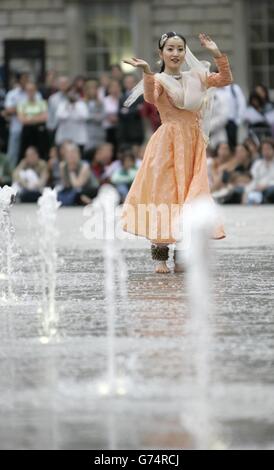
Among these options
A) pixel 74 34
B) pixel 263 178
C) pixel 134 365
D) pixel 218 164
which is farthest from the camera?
pixel 74 34

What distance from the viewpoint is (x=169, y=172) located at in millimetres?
12688

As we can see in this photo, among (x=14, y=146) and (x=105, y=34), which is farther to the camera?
(x=105, y=34)

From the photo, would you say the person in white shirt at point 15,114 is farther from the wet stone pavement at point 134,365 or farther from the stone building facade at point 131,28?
the wet stone pavement at point 134,365

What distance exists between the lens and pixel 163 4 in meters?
38.6

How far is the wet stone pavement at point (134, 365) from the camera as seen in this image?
626 centimetres

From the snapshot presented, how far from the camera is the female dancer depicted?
1243 centimetres

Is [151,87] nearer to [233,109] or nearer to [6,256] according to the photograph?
[6,256]

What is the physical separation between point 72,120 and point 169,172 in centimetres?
1530

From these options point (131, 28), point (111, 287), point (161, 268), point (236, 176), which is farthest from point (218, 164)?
point (111, 287)

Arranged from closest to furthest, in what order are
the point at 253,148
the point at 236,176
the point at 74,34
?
the point at 236,176
the point at 253,148
the point at 74,34

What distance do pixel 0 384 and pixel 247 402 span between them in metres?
1.14

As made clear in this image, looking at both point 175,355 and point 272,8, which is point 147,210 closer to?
point 175,355

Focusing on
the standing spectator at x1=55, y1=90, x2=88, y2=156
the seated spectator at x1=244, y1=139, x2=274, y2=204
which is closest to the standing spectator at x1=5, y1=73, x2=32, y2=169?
the standing spectator at x1=55, y1=90, x2=88, y2=156
